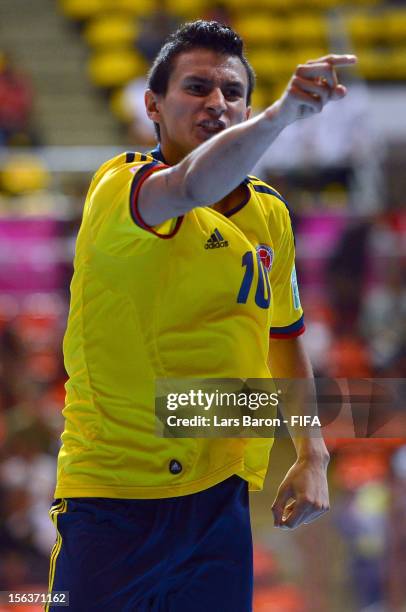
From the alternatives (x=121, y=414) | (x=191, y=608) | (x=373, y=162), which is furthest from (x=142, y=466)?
(x=373, y=162)

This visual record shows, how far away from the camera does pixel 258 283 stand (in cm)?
303

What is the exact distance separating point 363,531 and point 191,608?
275 centimetres

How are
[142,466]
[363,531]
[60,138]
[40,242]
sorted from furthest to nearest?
[60,138], [40,242], [363,531], [142,466]

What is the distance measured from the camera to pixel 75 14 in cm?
1352

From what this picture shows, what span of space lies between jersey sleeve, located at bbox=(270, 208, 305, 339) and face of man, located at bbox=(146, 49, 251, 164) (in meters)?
0.41

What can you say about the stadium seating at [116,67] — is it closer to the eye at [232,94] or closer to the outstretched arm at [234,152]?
the eye at [232,94]

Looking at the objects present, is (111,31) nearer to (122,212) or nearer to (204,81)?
(204,81)

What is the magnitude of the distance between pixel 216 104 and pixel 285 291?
2.27 feet

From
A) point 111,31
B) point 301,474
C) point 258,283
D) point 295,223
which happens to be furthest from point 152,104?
point 111,31

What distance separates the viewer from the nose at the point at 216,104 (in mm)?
2932

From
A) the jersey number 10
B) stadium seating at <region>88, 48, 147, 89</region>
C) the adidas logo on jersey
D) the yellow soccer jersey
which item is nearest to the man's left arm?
the yellow soccer jersey

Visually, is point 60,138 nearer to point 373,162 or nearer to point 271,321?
point 373,162

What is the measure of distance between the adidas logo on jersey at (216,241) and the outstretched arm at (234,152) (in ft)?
0.92

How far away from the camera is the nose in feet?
9.62
